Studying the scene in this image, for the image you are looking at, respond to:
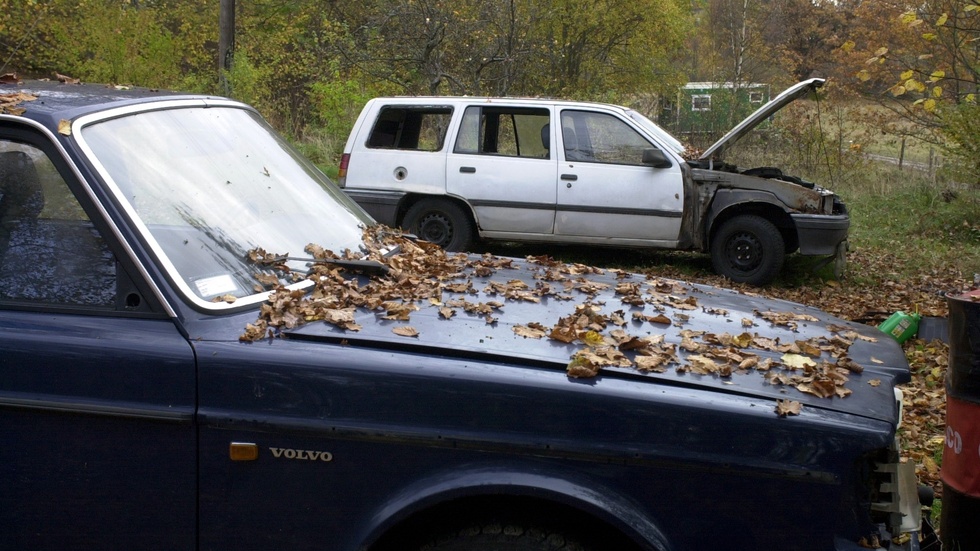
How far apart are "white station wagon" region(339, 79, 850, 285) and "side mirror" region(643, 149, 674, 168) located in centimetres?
1

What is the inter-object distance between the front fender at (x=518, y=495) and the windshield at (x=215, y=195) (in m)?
0.82

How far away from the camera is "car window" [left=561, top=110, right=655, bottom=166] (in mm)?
9766

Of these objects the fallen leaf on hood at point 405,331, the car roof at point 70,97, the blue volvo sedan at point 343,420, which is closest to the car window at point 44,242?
the blue volvo sedan at point 343,420

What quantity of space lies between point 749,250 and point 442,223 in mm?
3503

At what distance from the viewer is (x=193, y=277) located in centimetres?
259

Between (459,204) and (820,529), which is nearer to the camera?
(820,529)

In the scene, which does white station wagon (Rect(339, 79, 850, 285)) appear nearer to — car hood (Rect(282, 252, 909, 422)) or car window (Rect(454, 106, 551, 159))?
car window (Rect(454, 106, 551, 159))

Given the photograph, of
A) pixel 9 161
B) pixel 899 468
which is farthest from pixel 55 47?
pixel 899 468

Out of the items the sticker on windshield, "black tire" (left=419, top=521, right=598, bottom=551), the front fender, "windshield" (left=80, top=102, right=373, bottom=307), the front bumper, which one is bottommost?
"black tire" (left=419, top=521, right=598, bottom=551)

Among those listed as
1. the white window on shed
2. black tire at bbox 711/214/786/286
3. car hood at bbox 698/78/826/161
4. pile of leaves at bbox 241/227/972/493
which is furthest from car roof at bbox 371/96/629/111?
the white window on shed

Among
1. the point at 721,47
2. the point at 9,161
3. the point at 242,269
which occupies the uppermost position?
the point at 721,47

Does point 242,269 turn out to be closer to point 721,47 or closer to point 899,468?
point 899,468

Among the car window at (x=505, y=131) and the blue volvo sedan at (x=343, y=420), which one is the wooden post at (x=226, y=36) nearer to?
the car window at (x=505, y=131)

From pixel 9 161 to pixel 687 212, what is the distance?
7.84 meters
